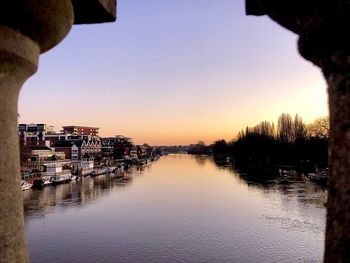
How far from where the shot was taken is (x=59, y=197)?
33469mm

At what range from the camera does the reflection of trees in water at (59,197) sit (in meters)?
27.5

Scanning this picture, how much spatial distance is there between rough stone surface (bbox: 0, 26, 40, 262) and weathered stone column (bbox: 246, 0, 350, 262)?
118 cm

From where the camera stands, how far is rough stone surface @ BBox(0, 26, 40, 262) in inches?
72.5

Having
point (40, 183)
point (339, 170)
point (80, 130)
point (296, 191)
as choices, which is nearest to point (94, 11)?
point (339, 170)

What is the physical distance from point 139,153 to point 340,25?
12664cm

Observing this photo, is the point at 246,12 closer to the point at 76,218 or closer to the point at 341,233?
the point at 341,233

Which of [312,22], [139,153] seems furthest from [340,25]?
[139,153]

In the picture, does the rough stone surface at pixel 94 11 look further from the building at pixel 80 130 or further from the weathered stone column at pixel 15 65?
the building at pixel 80 130

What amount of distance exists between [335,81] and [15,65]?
1436 mm

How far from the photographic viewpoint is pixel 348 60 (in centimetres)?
107

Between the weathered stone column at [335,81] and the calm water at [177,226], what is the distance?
1615 cm

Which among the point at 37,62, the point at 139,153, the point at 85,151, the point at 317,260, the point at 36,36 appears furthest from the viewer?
the point at 139,153

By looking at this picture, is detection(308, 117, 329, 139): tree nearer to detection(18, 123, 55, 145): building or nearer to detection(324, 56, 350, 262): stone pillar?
detection(18, 123, 55, 145): building

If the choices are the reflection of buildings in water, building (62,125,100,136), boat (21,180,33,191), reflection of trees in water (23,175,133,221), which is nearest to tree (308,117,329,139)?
the reflection of buildings in water
